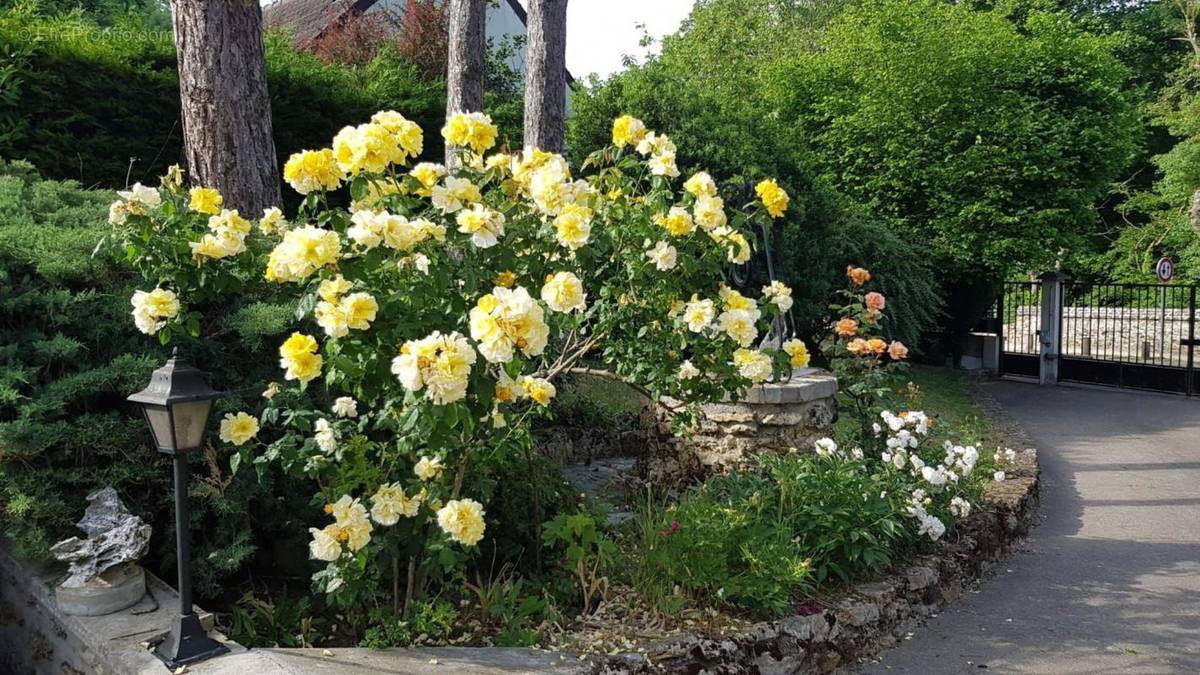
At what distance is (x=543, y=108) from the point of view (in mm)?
8055

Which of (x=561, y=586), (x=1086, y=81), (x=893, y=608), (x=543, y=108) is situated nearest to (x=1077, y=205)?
(x=1086, y=81)

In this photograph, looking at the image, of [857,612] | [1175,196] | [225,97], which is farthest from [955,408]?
[1175,196]

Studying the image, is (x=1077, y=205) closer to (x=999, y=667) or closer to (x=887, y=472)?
(x=887, y=472)

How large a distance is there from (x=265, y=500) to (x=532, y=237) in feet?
5.34

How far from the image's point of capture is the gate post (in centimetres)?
1476

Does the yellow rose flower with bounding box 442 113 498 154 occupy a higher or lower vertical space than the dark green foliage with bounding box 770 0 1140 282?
lower

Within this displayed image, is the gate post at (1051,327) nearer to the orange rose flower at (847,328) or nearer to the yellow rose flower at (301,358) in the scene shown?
the orange rose flower at (847,328)

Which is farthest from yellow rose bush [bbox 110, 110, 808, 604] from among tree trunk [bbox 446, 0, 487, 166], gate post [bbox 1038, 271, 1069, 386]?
gate post [bbox 1038, 271, 1069, 386]

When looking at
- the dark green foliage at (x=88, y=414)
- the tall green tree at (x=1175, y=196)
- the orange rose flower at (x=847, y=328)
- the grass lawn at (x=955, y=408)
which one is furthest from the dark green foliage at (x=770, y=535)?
the tall green tree at (x=1175, y=196)

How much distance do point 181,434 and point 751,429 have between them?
12.0ft

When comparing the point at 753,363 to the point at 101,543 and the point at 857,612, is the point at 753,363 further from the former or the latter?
the point at 101,543

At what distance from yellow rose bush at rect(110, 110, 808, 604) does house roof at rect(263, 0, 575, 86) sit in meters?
13.0

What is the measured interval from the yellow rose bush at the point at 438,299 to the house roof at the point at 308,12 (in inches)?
513

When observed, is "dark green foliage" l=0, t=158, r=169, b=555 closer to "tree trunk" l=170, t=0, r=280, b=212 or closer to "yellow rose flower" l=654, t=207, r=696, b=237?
"tree trunk" l=170, t=0, r=280, b=212
